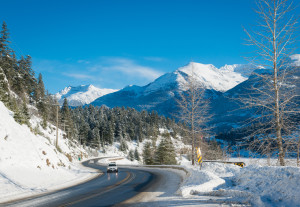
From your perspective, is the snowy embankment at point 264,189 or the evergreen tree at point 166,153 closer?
the snowy embankment at point 264,189

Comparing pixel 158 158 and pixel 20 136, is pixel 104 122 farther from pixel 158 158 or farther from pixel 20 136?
pixel 20 136

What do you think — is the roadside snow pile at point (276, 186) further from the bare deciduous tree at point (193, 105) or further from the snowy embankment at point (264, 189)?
the bare deciduous tree at point (193, 105)

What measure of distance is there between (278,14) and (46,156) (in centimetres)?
2256

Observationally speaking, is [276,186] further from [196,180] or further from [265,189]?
[196,180]

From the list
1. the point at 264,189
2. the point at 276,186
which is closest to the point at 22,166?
the point at 264,189

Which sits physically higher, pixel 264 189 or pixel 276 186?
pixel 276 186

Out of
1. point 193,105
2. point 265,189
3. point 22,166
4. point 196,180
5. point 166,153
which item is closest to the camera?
point 265,189

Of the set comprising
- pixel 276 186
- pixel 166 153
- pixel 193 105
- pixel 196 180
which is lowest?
pixel 166 153

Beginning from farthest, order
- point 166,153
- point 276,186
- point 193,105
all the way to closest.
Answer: point 166,153, point 193,105, point 276,186

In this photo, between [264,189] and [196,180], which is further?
[196,180]

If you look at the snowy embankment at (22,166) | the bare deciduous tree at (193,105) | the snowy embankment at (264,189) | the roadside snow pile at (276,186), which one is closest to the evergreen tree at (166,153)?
the bare deciduous tree at (193,105)

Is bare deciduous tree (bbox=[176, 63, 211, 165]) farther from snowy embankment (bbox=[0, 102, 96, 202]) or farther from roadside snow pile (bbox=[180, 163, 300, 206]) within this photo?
roadside snow pile (bbox=[180, 163, 300, 206])

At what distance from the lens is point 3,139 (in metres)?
17.9

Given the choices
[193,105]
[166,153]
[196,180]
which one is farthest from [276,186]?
[166,153]
